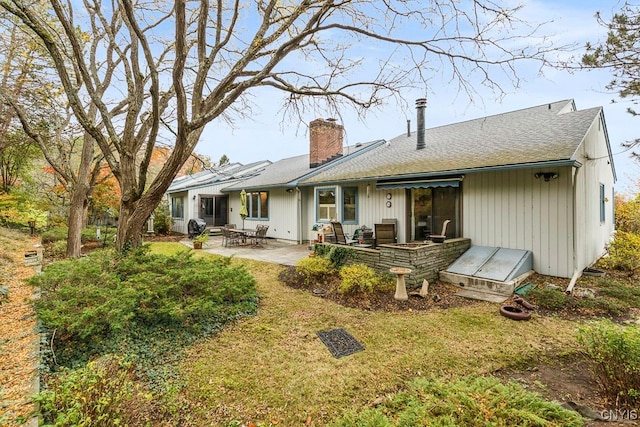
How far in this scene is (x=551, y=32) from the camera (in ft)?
13.3

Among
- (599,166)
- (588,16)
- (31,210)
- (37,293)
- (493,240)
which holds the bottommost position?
(37,293)

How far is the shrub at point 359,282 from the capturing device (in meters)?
5.98

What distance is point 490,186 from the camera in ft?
24.7

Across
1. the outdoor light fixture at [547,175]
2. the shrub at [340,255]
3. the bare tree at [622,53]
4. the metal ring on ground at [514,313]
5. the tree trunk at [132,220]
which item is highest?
the bare tree at [622,53]

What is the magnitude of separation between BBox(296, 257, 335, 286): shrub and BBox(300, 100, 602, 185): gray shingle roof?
141 inches

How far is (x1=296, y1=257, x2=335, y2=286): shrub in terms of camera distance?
701 cm

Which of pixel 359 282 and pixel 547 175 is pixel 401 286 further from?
pixel 547 175

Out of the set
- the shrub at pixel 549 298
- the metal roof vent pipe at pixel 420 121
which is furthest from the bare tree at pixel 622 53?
the shrub at pixel 549 298

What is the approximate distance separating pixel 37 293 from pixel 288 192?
9040mm

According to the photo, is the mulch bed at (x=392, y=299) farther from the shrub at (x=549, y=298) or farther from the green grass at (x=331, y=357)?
the shrub at (x=549, y=298)

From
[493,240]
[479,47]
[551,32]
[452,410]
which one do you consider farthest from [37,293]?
[493,240]

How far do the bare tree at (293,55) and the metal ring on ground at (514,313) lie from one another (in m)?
3.75

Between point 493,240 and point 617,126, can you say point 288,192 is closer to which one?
point 493,240

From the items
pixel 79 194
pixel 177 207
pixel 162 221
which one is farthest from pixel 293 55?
pixel 177 207
